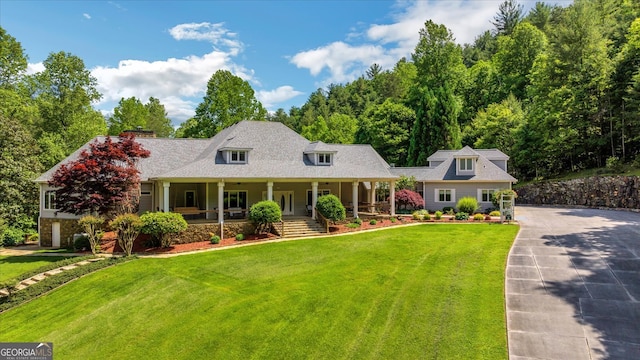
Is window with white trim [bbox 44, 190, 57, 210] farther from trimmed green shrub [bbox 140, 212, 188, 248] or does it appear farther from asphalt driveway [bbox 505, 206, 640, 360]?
asphalt driveway [bbox 505, 206, 640, 360]

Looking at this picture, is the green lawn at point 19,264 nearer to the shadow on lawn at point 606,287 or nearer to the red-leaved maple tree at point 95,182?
the red-leaved maple tree at point 95,182

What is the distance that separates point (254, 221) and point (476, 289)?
14802mm

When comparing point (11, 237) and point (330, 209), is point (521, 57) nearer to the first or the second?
point (330, 209)

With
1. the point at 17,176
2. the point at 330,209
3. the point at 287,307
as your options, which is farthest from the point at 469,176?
the point at 17,176

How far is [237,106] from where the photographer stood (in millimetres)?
55812

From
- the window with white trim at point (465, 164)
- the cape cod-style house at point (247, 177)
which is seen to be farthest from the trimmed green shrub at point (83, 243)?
the window with white trim at point (465, 164)

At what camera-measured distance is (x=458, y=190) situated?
118 feet

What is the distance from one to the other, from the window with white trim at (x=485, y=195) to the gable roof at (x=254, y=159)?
34.0ft

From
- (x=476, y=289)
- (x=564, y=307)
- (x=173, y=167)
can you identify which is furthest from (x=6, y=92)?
(x=564, y=307)

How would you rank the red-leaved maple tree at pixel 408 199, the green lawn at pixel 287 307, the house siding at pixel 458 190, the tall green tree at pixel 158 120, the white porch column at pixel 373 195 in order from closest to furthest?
the green lawn at pixel 287 307, the white porch column at pixel 373 195, the red-leaved maple tree at pixel 408 199, the house siding at pixel 458 190, the tall green tree at pixel 158 120

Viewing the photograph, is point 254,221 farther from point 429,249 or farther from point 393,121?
point 393,121

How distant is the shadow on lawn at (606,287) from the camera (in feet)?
34.7

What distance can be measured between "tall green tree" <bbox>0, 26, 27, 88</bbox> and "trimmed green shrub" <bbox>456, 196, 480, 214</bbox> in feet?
150

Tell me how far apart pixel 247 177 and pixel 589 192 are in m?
31.9
